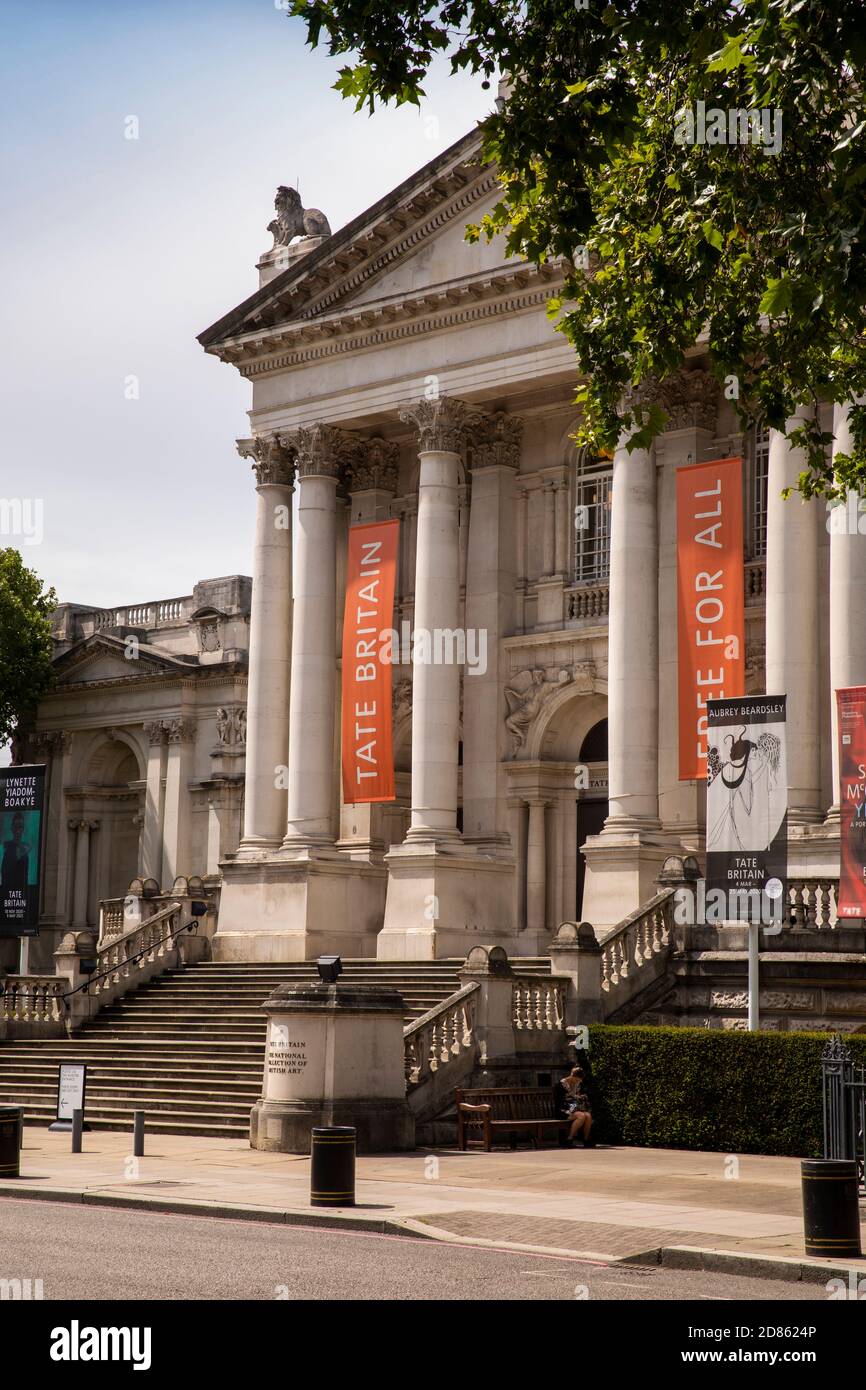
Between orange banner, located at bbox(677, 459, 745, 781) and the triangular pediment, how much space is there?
23.8m

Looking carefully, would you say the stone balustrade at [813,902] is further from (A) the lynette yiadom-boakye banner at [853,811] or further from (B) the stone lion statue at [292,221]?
(B) the stone lion statue at [292,221]

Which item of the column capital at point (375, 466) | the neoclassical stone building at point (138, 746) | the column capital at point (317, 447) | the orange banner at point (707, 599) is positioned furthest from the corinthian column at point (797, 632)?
the neoclassical stone building at point (138, 746)

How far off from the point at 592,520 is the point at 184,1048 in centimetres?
1477

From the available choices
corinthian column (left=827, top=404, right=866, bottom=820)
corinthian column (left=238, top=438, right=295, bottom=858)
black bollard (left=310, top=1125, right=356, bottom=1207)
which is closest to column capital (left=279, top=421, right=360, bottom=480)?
corinthian column (left=238, top=438, right=295, bottom=858)

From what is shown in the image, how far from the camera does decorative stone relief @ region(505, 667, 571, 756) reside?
40.1 meters

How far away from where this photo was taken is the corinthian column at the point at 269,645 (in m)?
42.0

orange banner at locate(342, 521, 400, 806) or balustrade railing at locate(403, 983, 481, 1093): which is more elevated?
orange banner at locate(342, 521, 400, 806)

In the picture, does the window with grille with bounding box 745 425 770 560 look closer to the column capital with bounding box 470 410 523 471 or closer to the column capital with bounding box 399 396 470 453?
the column capital with bounding box 470 410 523 471

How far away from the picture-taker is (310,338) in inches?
1658

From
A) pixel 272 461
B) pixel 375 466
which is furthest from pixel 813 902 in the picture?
pixel 272 461

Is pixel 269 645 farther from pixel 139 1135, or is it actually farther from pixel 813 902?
pixel 139 1135

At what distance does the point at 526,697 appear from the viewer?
40.5 meters

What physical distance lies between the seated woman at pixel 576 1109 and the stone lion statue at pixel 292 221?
25571 millimetres

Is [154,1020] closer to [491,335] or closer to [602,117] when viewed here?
[491,335]
